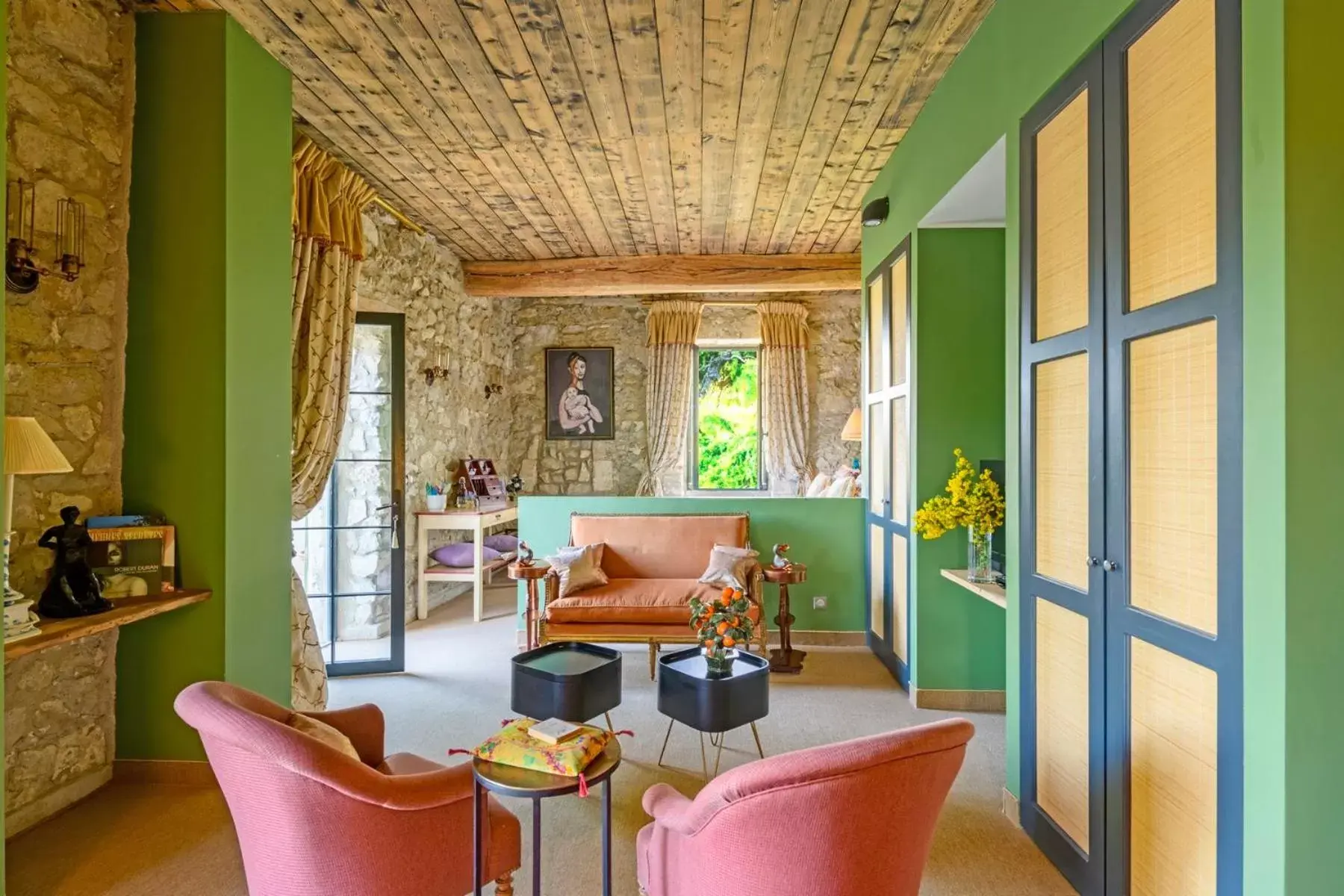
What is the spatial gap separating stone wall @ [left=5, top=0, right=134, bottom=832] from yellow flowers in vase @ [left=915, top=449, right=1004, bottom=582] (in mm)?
3664

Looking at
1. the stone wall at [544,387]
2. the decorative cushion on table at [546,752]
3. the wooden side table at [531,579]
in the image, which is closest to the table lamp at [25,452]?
the decorative cushion on table at [546,752]

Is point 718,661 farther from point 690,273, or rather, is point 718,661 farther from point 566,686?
point 690,273

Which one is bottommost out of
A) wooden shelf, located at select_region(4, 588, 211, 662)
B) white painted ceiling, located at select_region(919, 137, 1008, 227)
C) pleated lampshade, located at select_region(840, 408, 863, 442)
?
wooden shelf, located at select_region(4, 588, 211, 662)

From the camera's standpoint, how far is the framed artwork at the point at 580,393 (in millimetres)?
7816

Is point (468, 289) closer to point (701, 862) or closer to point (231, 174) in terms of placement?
point (231, 174)

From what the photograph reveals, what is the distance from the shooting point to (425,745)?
127 inches

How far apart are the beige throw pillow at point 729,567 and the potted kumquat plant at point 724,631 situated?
134cm

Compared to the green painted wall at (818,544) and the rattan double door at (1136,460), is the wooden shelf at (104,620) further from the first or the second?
the rattan double door at (1136,460)

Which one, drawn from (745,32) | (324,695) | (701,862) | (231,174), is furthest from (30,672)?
(745,32)

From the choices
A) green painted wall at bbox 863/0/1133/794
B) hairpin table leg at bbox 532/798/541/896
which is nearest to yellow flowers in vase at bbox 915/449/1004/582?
→ green painted wall at bbox 863/0/1133/794

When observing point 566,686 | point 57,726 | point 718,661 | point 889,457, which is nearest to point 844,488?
point 889,457

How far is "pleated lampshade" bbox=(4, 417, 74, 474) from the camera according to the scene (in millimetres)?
2059

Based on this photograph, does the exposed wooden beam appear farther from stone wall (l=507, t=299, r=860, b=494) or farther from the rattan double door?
the rattan double door

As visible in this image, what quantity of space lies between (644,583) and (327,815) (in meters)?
2.97
